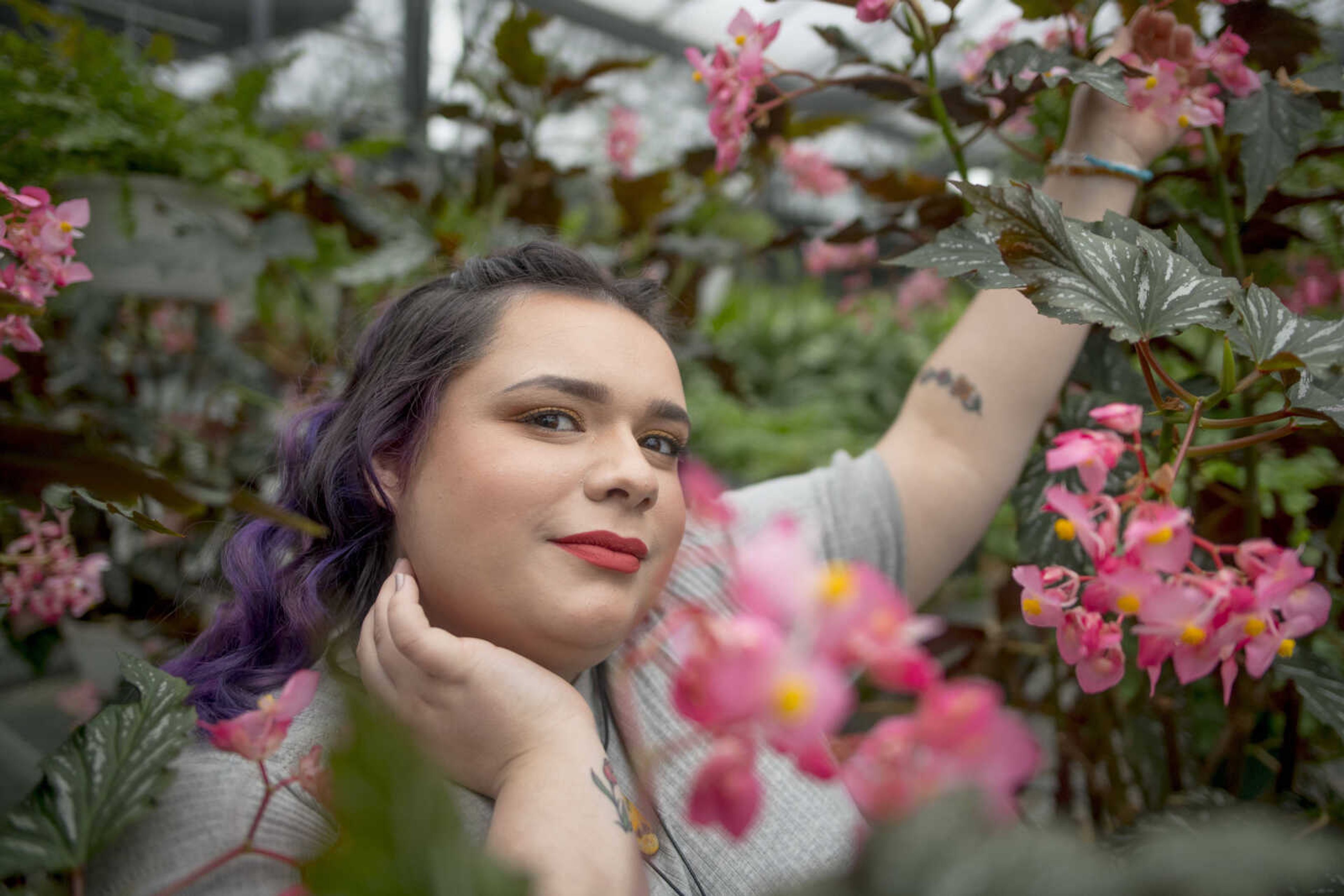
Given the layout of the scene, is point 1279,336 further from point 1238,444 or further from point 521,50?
point 521,50

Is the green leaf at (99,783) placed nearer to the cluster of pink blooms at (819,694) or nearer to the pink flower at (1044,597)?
the cluster of pink blooms at (819,694)

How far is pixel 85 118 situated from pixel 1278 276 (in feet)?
4.98

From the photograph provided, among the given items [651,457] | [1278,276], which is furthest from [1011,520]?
[651,457]

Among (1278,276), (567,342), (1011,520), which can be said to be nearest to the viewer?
(567,342)

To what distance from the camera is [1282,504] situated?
846 mm

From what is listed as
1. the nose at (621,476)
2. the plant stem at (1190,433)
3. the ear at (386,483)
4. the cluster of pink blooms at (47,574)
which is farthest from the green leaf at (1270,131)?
the cluster of pink blooms at (47,574)

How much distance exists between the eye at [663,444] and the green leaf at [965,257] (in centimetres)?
23

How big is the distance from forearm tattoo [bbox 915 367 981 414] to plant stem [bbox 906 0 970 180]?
0.67 feet

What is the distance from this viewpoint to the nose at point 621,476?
0.59m

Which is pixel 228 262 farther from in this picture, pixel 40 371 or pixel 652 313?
pixel 652 313

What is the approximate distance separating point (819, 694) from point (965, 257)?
A: 0.44m

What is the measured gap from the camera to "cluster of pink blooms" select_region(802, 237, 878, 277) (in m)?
1.44

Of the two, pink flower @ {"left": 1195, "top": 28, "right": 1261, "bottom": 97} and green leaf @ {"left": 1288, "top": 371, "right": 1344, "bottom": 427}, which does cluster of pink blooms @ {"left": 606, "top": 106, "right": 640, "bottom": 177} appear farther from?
green leaf @ {"left": 1288, "top": 371, "right": 1344, "bottom": 427}

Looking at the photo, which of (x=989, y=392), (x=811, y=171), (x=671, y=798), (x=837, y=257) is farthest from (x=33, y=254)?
(x=837, y=257)
